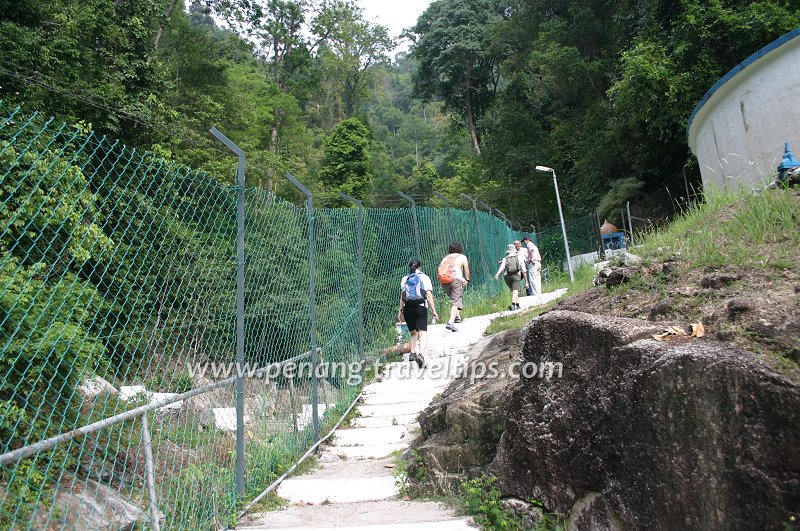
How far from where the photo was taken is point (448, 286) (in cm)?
1034

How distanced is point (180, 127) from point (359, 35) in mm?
27076

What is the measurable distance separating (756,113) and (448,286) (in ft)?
20.1

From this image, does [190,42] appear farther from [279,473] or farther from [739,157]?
[279,473]

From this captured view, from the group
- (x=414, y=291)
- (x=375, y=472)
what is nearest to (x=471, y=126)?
(x=414, y=291)

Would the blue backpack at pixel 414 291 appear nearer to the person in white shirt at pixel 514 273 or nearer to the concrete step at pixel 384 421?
the concrete step at pixel 384 421

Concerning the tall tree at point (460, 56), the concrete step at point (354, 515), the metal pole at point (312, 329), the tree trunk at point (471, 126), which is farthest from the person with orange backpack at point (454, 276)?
the tree trunk at point (471, 126)

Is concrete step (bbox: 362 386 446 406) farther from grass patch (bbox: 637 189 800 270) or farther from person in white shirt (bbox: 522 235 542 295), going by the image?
person in white shirt (bbox: 522 235 542 295)

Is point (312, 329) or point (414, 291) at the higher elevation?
point (414, 291)

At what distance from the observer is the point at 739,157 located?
1112 centimetres

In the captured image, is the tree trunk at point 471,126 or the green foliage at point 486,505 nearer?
the green foliage at point 486,505

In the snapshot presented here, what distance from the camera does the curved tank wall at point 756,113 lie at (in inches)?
387

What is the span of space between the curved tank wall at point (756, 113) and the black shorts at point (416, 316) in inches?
188

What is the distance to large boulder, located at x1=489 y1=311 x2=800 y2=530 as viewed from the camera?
2.78m

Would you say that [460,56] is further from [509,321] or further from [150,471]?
[150,471]
